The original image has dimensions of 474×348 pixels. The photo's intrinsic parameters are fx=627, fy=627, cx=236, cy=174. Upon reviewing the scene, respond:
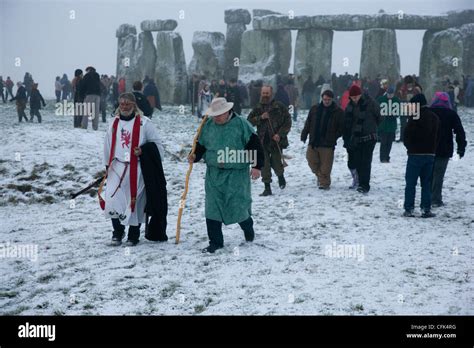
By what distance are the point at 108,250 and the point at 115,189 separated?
0.73 meters

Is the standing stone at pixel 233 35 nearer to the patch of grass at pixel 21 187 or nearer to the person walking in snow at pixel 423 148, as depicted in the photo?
the patch of grass at pixel 21 187

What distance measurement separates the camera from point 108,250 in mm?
7422

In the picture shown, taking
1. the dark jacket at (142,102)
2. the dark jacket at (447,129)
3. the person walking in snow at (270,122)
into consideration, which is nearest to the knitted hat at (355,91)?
the person walking in snow at (270,122)

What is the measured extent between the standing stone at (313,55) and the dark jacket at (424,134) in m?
21.1

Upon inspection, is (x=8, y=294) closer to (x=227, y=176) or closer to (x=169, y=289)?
(x=169, y=289)

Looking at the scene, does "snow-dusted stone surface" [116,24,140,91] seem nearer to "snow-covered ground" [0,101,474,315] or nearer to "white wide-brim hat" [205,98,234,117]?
"snow-covered ground" [0,101,474,315]

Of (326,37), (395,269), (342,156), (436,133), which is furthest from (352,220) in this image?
(326,37)

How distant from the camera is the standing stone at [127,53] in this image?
3350 cm

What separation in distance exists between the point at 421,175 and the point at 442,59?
814 inches

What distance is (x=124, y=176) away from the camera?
739 centimetres

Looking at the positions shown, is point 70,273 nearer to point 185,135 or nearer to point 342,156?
point 342,156

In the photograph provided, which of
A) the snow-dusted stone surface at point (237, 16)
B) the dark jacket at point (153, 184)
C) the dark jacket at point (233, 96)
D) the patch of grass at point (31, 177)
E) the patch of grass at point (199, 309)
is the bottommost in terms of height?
the patch of grass at point (199, 309)

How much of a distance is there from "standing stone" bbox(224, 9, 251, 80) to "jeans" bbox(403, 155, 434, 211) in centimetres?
2590

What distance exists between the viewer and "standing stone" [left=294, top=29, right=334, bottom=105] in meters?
29.9
